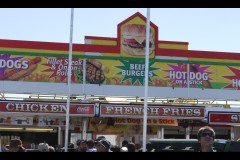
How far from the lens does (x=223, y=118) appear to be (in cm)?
2206

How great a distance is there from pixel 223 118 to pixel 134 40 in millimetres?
6532

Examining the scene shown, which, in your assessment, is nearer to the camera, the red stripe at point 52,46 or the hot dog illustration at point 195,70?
the red stripe at point 52,46

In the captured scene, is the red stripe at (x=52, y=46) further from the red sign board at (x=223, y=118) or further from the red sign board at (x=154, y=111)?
the red sign board at (x=223, y=118)

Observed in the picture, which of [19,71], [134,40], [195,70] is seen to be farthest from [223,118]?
[19,71]

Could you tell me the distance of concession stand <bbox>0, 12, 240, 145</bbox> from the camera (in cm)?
2320

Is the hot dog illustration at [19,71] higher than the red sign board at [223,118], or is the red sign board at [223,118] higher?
the hot dog illustration at [19,71]

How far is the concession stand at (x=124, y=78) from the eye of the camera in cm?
2320

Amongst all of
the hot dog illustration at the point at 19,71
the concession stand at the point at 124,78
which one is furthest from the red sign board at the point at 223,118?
the hot dog illustration at the point at 19,71

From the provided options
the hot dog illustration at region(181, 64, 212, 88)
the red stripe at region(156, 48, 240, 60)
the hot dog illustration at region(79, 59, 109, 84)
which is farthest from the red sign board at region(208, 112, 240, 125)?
the hot dog illustration at region(79, 59, 109, 84)

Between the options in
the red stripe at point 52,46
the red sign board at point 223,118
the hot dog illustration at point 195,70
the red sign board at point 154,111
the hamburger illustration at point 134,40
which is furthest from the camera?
the hot dog illustration at point 195,70

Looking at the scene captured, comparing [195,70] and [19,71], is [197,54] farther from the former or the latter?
[19,71]

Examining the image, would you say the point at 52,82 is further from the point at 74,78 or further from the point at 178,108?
the point at 178,108
